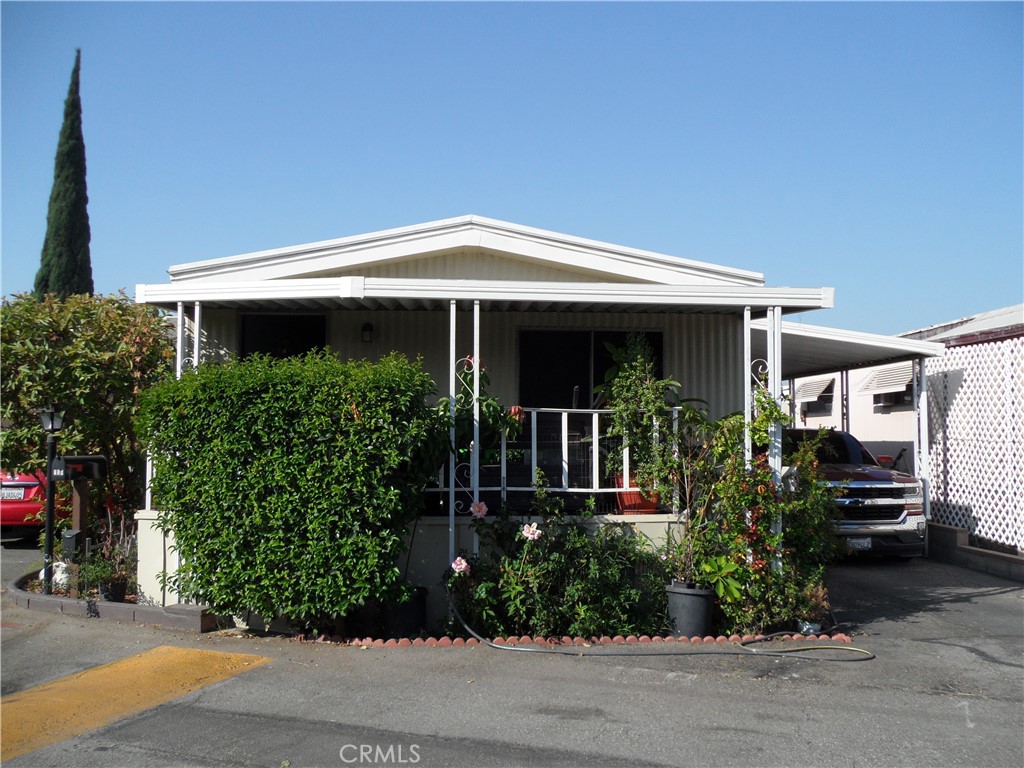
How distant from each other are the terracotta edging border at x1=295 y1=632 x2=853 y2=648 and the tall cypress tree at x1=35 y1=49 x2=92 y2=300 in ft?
74.0

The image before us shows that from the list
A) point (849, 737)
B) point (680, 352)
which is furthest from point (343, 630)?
point (680, 352)

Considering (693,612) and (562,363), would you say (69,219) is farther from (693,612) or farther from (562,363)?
(693,612)

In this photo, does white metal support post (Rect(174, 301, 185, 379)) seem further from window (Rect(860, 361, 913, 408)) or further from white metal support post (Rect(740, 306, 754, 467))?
window (Rect(860, 361, 913, 408))

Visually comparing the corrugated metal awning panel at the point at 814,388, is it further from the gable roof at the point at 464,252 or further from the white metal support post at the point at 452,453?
the white metal support post at the point at 452,453

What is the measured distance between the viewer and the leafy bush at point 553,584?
7492mm

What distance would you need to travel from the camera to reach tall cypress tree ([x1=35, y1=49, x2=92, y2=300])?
26.6 metres

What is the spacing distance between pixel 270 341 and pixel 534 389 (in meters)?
3.10

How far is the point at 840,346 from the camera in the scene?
40.0ft

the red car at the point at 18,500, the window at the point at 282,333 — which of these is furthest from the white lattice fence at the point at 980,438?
the red car at the point at 18,500

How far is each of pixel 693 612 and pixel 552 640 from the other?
4.09 feet

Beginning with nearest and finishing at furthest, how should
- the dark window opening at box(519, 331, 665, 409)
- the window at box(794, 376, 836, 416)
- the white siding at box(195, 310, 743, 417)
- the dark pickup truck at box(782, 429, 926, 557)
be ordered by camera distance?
the white siding at box(195, 310, 743, 417) → the dark window opening at box(519, 331, 665, 409) → the dark pickup truck at box(782, 429, 926, 557) → the window at box(794, 376, 836, 416)

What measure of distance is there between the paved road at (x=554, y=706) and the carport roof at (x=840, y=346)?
4382 millimetres

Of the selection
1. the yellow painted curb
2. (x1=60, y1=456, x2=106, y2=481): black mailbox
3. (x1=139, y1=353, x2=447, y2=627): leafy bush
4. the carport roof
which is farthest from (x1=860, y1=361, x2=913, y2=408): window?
the yellow painted curb

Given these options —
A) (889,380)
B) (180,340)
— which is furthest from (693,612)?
(889,380)
